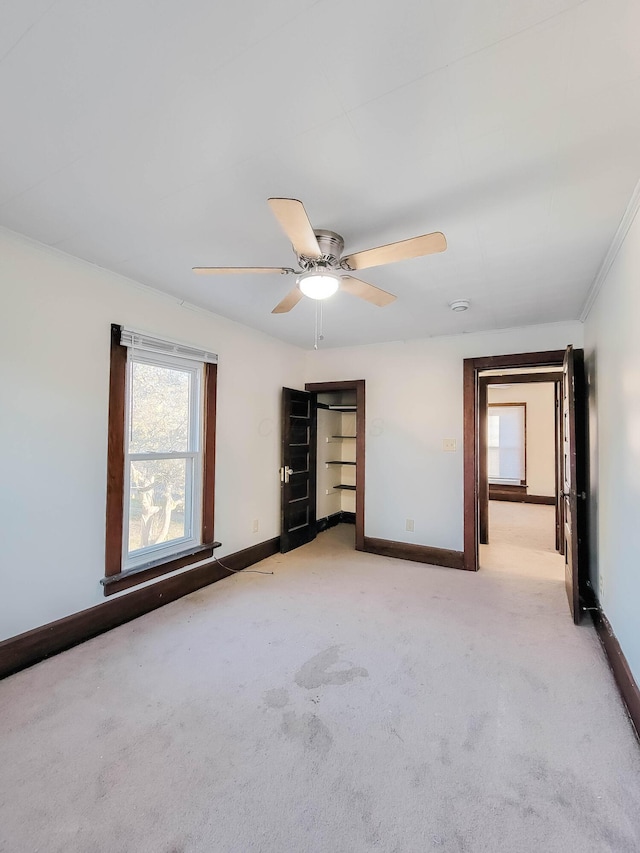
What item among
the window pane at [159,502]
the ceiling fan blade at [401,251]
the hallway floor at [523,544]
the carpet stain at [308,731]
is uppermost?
the ceiling fan blade at [401,251]

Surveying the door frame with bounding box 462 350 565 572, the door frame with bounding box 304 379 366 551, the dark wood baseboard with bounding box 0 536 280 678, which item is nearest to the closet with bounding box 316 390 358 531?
the door frame with bounding box 304 379 366 551

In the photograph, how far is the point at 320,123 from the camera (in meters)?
1.36

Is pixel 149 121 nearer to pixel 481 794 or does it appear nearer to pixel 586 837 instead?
pixel 481 794

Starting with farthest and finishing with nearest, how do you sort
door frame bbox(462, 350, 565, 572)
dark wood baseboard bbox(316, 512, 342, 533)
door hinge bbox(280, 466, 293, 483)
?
1. dark wood baseboard bbox(316, 512, 342, 533)
2. door hinge bbox(280, 466, 293, 483)
3. door frame bbox(462, 350, 565, 572)

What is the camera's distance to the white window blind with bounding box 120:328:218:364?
9.12 ft

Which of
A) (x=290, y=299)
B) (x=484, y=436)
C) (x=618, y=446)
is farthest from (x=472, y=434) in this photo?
(x=290, y=299)

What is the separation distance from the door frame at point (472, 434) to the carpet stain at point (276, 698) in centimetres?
250

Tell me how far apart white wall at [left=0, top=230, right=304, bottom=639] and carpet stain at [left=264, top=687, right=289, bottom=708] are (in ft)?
4.56

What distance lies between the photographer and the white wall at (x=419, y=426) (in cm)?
402

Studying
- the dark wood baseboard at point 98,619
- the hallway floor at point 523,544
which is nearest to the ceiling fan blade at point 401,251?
the dark wood baseboard at point 98,619

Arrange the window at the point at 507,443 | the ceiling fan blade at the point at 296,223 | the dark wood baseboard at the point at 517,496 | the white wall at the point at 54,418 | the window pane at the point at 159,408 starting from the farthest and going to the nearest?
the window at the point at 507,443 → the dark wood baseboard at the point at 517,496 → the window pane at the point at 159,408 → the white wall at the point at 54,418 → the ceiling fan blade at the point at 296,223

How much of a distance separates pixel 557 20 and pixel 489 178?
0.63m

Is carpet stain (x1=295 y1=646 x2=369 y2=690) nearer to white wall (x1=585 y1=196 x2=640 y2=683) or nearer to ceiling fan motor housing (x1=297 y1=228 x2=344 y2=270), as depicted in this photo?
white wall (x1=585 y1=196 x2=640 y2=683)

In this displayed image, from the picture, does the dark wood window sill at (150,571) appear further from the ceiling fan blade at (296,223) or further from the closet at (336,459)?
the ceiling fan blade at (296,223)
